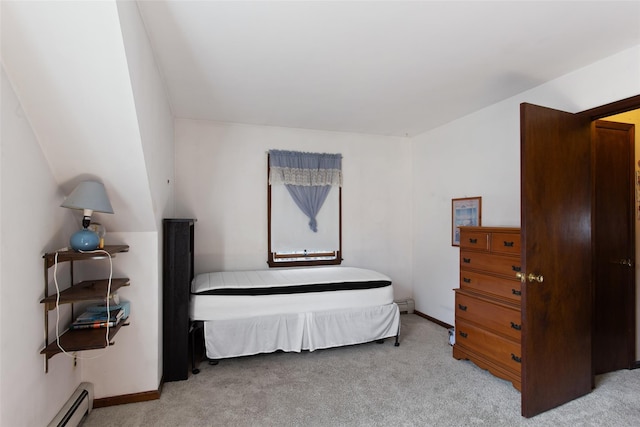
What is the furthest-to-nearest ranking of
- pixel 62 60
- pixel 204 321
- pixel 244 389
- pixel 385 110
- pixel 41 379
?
pixel 385 110
pixel 204 321
pixel 244 389
pixel 41 379
pixel 62 60

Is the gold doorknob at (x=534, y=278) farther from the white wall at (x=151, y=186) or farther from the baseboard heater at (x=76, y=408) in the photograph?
the baseboard heater at (x=76, y=408)

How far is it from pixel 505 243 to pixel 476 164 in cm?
117

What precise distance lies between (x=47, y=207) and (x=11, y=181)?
0.37 metres

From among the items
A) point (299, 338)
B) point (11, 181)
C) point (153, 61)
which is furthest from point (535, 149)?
point (11, 181)

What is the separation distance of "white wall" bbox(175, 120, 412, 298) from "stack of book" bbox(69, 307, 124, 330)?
1.59 meters

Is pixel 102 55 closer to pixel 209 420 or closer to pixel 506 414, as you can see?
pixel 209 420

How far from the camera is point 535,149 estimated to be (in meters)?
2.22

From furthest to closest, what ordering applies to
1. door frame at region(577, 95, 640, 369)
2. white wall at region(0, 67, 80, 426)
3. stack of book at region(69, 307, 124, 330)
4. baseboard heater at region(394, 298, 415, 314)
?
baseboard heater at region(394, 298, 415, 314)
door frame at region(577, 95, 640, 369)
stack of book at region(69, 307, 124, 330)
white wall at region(0, 67, 80, 426)

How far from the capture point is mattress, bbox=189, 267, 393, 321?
9.45ft

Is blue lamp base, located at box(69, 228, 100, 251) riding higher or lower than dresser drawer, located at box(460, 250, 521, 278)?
higher

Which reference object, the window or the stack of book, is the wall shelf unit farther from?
the window

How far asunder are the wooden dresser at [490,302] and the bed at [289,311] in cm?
71

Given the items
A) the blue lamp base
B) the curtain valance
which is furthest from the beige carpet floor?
the curtain valance

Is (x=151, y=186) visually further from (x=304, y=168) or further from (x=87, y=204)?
(x=304, y=168)
